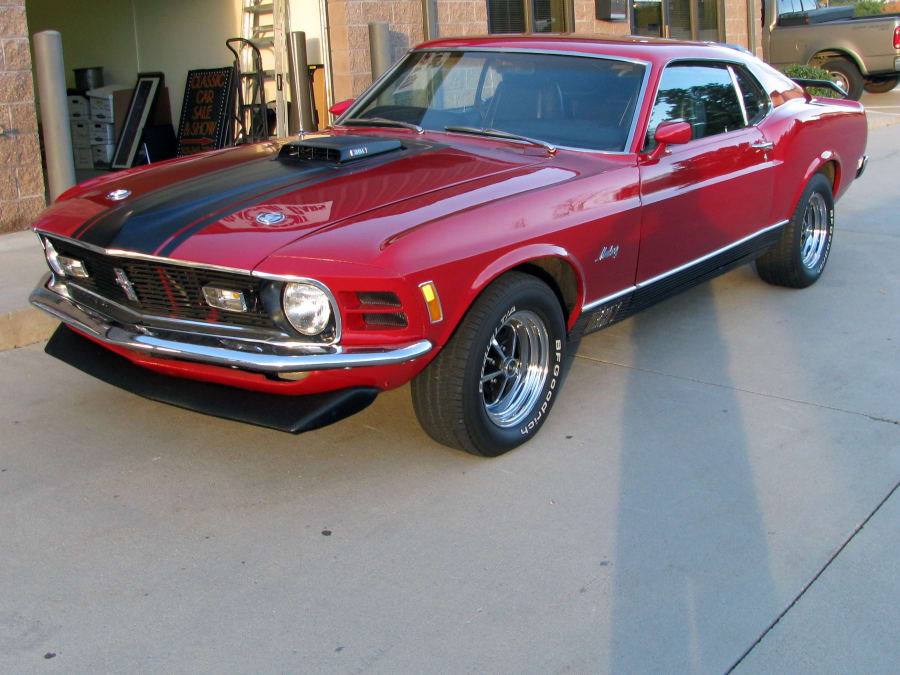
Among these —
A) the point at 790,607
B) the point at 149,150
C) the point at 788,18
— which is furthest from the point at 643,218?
the point at 788,18

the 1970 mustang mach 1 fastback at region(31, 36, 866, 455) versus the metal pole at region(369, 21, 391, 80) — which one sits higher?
the metal pole at region(369, 21, 391, 80)

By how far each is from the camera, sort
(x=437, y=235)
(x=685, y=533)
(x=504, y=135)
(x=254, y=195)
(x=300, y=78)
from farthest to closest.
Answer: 1. (x=300, y=78)
2. (x=504, y=135)
3. (x=254, y=195)
4. (x=437, y=235)
5. (x=685, y=533)

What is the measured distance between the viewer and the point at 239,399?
3574 mm

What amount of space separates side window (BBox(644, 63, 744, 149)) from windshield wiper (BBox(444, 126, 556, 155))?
0.48 meters

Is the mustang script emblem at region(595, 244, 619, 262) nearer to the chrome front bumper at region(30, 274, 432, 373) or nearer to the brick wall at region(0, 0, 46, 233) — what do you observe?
the chrome front bumper at region(30, 274, 432, 373)

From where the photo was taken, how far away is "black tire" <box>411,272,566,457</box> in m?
3.73

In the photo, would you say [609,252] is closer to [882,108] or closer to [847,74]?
[882,108]

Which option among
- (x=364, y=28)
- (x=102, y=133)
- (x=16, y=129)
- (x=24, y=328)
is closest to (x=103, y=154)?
(x=102, y=133)

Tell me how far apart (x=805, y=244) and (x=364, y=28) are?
5681mm

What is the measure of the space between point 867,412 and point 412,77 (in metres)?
2.87

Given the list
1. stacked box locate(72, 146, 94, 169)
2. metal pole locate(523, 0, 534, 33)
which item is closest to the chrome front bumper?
stacked box locate(72, 146, 94, 169)

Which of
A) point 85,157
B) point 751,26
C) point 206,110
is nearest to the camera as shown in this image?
point 206,110

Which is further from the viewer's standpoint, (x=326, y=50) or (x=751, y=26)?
(x=751, y=26)

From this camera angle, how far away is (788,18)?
1819 cm
